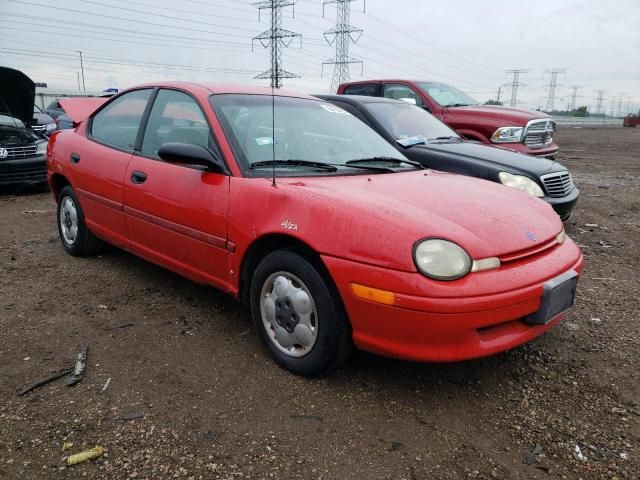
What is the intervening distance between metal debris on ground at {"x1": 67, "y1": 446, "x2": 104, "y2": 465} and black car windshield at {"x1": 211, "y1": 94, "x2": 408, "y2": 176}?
1.55 metres

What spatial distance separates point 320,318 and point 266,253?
522mm

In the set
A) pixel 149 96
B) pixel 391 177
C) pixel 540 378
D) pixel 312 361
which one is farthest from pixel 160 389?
pixel 149 96

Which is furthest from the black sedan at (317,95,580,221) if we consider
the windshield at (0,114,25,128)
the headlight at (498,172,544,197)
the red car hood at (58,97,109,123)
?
the windshield at (0,114,25,128)

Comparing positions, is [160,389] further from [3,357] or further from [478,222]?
[478,222]

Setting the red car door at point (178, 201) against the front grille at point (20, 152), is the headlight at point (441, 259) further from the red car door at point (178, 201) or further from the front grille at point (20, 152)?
the front grille at point (20, 152)

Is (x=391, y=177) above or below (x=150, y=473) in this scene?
above

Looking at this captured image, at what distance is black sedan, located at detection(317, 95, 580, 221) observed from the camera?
493 centimetres

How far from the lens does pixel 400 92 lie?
815 cm

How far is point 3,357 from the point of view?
276 centimetres

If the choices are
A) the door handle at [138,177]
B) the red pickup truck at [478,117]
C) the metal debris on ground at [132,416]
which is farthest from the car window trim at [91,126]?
the red pickup truck at [478,117]

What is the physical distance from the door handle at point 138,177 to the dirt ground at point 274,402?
84 centimetres

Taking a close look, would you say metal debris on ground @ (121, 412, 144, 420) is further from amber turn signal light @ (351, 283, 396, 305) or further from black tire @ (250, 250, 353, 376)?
amber turn signal light @ (351, 283, 396, 305)

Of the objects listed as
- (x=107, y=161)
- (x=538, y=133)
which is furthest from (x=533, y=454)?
(x=538, y=133)

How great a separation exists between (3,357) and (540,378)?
288 cm
